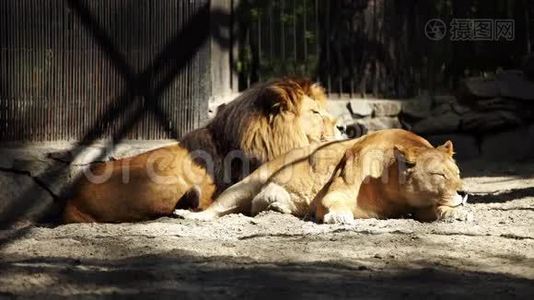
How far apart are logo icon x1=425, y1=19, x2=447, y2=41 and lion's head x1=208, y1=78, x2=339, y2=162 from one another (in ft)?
8.85

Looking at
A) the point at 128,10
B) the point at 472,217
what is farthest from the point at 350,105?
the point at 472,217

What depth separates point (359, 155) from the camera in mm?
7379

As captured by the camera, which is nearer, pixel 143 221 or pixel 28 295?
pixel 28 295

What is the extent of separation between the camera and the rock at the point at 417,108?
33.9 feet

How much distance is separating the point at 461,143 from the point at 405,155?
3.42m

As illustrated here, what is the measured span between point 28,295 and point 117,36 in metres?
4.35

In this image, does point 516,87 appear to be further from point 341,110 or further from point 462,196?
point 462,196

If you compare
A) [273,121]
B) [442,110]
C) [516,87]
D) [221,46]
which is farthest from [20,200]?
[516,87]

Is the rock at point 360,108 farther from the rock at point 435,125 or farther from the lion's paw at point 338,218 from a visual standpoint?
the lion's paw at point 338,218

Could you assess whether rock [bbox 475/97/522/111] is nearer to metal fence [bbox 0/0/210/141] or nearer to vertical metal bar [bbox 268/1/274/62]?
vertical metal bar [bbox 268/1/274/62]

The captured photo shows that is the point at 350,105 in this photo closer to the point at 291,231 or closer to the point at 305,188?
the point at 305,188

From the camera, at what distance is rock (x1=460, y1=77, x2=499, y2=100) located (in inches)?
406

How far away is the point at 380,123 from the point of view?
1026 cm

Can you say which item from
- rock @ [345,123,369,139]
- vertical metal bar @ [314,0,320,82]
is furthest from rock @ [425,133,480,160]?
vertical metal bar @ [314,0,320,82]
